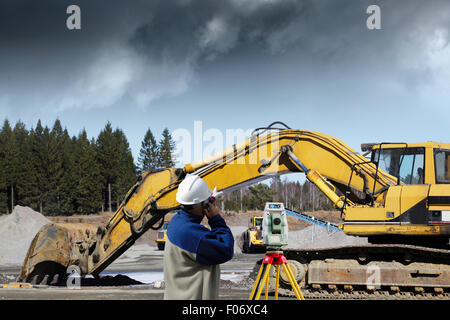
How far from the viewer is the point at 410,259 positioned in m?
9.39

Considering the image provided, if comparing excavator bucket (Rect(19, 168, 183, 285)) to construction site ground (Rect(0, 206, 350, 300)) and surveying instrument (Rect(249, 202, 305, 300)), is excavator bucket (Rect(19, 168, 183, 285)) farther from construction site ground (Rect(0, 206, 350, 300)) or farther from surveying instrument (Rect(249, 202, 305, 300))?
surveying instrument (Rect(249, 202, 305, 300))

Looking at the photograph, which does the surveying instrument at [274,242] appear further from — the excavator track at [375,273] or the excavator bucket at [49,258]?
the excavator bucket at [49,258]

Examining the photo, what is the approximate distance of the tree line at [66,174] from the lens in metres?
76.7

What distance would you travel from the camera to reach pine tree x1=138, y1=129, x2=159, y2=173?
9256cm

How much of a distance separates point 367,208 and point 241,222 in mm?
55007

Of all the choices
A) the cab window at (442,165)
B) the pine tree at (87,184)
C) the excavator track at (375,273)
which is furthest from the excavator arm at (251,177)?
the pine tree at (87,184)

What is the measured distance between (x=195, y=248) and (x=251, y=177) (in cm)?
764

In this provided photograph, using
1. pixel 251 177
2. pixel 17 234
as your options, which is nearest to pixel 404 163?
pixel 251 177

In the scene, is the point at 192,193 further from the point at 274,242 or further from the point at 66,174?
the point at 66,174

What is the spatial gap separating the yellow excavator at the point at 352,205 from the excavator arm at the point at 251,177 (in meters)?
0.02

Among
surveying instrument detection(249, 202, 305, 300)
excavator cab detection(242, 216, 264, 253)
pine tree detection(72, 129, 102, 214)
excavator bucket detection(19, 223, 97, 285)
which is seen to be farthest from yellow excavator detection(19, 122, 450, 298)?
pine tree detection(72, 129, 102, 214)

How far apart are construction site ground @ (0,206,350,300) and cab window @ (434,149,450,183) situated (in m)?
4.76

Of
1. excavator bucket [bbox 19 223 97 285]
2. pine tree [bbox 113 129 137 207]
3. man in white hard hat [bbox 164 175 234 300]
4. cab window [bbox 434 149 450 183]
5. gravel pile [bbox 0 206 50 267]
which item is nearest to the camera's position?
man in white hard hat [bbox 164 175 234 300]
